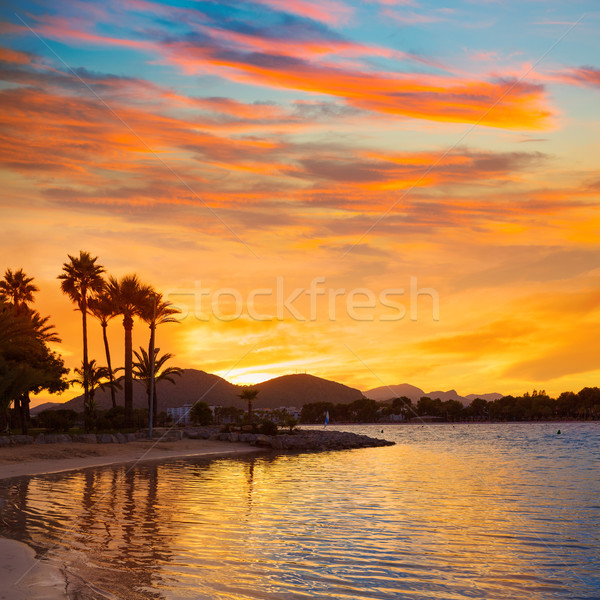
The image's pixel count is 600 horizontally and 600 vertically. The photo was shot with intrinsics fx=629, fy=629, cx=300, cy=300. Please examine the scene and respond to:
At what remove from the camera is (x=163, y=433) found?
197 ft

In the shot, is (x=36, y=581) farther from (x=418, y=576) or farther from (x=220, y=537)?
(x=418, y=576)

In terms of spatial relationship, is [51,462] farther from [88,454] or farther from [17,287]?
[17,287]

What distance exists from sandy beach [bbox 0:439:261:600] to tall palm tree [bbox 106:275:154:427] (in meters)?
7.89

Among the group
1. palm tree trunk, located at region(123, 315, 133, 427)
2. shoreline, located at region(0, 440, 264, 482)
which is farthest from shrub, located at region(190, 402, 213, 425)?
shoreline, located at region(0, 440, 264, 482)

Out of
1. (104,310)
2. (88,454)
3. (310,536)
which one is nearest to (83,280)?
(104,310)

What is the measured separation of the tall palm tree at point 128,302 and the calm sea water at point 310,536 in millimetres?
30545

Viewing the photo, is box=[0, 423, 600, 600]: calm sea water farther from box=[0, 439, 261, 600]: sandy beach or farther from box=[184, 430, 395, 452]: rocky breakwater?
box=[184, 430, 395, 452]: rocky breakwater

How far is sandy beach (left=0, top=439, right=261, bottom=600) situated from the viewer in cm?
1036

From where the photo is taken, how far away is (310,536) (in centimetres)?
1639

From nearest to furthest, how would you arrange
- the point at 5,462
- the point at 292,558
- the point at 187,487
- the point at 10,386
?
the point at 292,558 → the point at 187,487 → the point at 5,462 → the point at 10,386

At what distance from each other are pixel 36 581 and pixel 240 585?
3.51 metres

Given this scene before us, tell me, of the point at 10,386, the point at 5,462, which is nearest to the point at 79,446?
the point at 10,386

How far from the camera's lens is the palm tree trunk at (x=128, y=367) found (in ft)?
197

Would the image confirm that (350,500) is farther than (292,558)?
Yes
